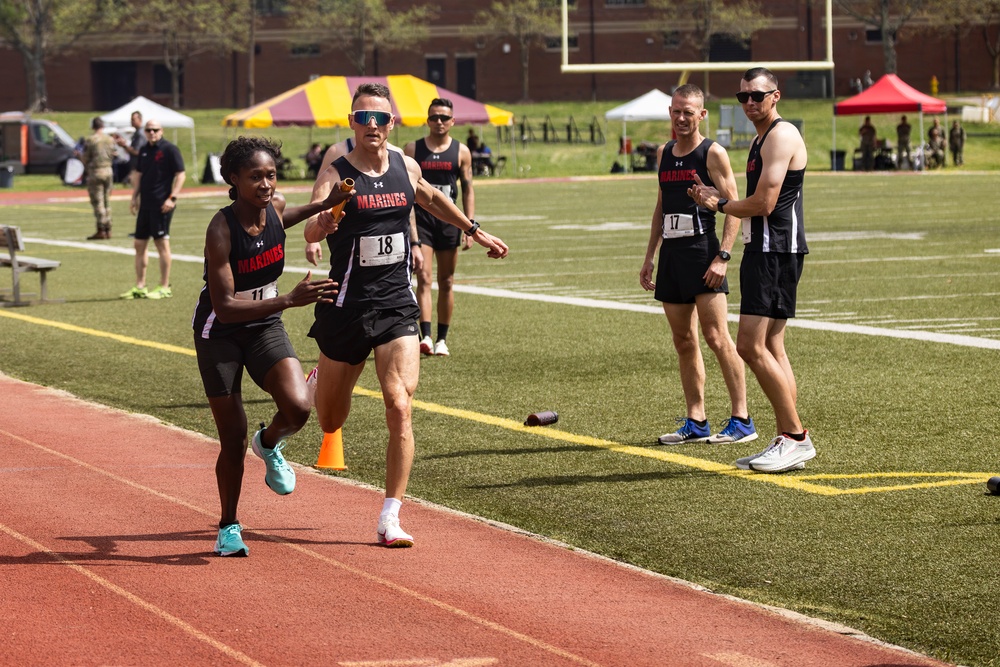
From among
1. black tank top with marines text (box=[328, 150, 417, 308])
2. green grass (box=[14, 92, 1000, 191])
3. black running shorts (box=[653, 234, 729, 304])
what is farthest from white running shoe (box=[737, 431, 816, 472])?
green grass (box=[14, 92, 1000, 191])

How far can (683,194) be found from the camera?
30.9ft

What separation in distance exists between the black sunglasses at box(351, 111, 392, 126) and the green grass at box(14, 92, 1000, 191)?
1814 inches

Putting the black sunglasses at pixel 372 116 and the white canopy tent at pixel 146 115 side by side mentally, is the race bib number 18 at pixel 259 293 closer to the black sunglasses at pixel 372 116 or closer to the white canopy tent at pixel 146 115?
the black sunglasses at pixel 372 116

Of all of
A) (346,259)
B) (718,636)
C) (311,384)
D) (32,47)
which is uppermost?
(32,47)

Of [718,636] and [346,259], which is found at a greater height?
[346,259]

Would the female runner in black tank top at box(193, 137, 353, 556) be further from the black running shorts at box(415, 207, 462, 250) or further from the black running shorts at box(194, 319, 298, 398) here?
the black running shorts at box(415, 207, 462, 250)

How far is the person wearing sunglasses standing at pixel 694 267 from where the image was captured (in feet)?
30.4

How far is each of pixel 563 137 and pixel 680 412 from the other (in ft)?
193

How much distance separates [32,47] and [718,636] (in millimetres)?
78256

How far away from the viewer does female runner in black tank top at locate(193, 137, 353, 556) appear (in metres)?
6.72

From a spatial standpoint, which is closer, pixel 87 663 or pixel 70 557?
pixel 87 663

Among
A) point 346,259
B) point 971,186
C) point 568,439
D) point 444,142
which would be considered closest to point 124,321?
point 444,142

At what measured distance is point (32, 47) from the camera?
258ft

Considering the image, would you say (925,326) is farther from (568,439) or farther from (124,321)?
(124,321)
